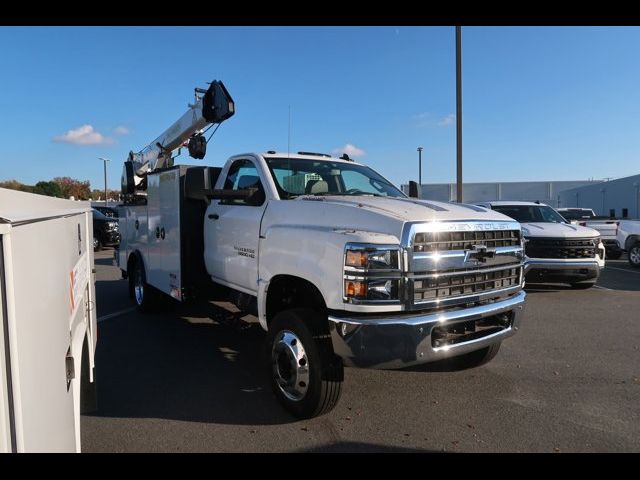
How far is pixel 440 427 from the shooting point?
3.71 meters

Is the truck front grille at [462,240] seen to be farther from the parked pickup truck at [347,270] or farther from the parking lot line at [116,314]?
the parking lot line at [116,314]

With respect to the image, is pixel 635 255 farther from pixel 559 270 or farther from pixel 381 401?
pixel 381 401

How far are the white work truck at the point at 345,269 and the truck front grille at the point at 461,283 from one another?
0.04 feet

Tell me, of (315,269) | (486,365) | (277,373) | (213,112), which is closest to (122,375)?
(277,373)

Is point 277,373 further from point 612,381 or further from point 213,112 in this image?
point 213,112

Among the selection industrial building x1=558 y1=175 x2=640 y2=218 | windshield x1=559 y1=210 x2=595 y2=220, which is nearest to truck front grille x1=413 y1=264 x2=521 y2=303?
windshield x1=559 y1=210 x2=595 y2=220

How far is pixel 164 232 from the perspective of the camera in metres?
6.27

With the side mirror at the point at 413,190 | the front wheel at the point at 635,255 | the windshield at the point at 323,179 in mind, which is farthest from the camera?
the front wheel at the point at 635,255

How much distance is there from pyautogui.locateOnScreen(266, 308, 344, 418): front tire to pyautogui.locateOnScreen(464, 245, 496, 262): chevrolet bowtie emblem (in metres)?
1.24

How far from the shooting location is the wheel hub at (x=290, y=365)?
12.4ft

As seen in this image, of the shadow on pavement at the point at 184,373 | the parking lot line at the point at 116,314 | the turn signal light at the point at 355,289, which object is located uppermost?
the turn signal light at the point at 355,289

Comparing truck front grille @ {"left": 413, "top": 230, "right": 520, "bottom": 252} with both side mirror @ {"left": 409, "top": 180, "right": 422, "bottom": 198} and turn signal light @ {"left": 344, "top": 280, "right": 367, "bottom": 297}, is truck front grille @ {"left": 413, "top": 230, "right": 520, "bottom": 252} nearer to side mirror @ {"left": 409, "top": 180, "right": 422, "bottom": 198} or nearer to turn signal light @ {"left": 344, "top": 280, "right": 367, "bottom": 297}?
turn signal light @ {"left": 344, "top": 280, "right": 367, "bottom": 297}

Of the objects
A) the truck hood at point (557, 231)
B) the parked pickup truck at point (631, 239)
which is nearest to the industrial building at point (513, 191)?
the parked pickup truck at point (631, 239)

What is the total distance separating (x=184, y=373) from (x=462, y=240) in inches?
120
